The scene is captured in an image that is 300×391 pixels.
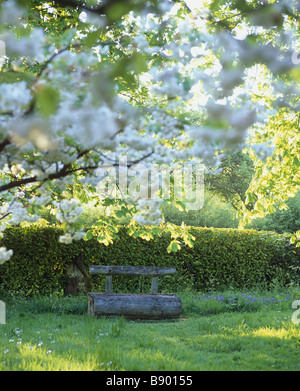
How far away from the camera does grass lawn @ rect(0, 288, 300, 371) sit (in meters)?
4.30

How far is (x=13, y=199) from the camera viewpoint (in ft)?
12.1

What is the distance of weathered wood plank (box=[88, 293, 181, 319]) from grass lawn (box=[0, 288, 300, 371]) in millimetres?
180

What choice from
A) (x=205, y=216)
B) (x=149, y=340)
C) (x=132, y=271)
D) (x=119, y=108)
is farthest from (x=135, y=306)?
(x=205, y=216)

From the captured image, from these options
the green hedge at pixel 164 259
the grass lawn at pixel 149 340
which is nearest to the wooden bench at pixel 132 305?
the grass lawn at pixel 149 340

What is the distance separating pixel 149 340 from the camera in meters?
5.30

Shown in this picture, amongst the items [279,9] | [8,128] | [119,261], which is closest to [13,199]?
[8,128]

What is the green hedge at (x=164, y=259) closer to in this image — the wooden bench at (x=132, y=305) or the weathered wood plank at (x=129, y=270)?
the weathered wood plank at (x=129, y=270)

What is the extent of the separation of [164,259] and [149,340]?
4.90 metres

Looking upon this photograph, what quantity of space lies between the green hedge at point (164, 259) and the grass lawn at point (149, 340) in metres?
0.77

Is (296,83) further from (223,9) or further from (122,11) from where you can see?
(122,11)

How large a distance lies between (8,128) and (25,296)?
23.9 feet

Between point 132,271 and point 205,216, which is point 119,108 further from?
point 205,216

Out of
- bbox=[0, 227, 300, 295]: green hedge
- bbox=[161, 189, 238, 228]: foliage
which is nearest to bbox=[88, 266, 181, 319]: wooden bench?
bbox=[0, 227, 300, 295]: green hedge

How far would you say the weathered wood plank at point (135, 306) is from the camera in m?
A: 7.14
